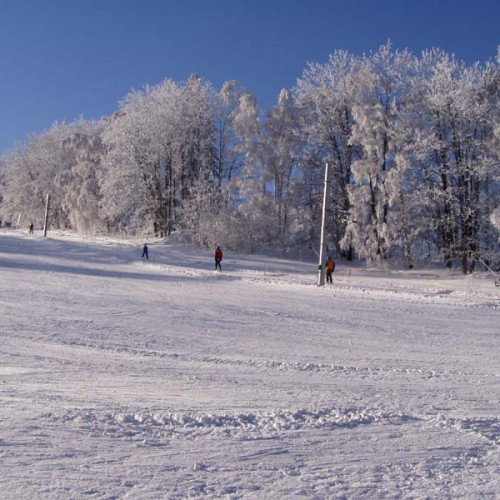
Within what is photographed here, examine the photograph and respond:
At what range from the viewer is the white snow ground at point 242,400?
4509 millimetres

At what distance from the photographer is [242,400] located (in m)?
6.86

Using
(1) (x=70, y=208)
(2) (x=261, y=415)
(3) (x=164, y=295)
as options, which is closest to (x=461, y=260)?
(3) (x=164, y=295)

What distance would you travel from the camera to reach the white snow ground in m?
4.51

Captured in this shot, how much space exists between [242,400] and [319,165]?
1588 inches

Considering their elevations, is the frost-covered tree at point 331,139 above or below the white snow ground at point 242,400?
above

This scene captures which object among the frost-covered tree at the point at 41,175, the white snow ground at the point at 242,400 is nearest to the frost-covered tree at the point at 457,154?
the white snow ground at the point at 242,400

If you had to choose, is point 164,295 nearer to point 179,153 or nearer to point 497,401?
point 497,401

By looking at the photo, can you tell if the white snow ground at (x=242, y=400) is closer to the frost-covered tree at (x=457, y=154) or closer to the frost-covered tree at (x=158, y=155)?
the frost-covered tree at (x=457, y=154)

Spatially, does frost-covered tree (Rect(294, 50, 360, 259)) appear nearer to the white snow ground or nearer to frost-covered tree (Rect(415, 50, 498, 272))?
frost-covered tree (Rect(415, 50, 498, 272))

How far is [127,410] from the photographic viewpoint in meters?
6.08

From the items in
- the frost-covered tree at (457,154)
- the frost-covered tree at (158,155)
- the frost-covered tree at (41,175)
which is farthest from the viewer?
the frost-covered tree at (41,175)

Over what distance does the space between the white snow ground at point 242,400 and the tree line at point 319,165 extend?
2089cm

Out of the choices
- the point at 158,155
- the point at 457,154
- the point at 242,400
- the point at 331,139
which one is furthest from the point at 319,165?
the point at 242,400

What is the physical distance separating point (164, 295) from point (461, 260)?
80.6ft
